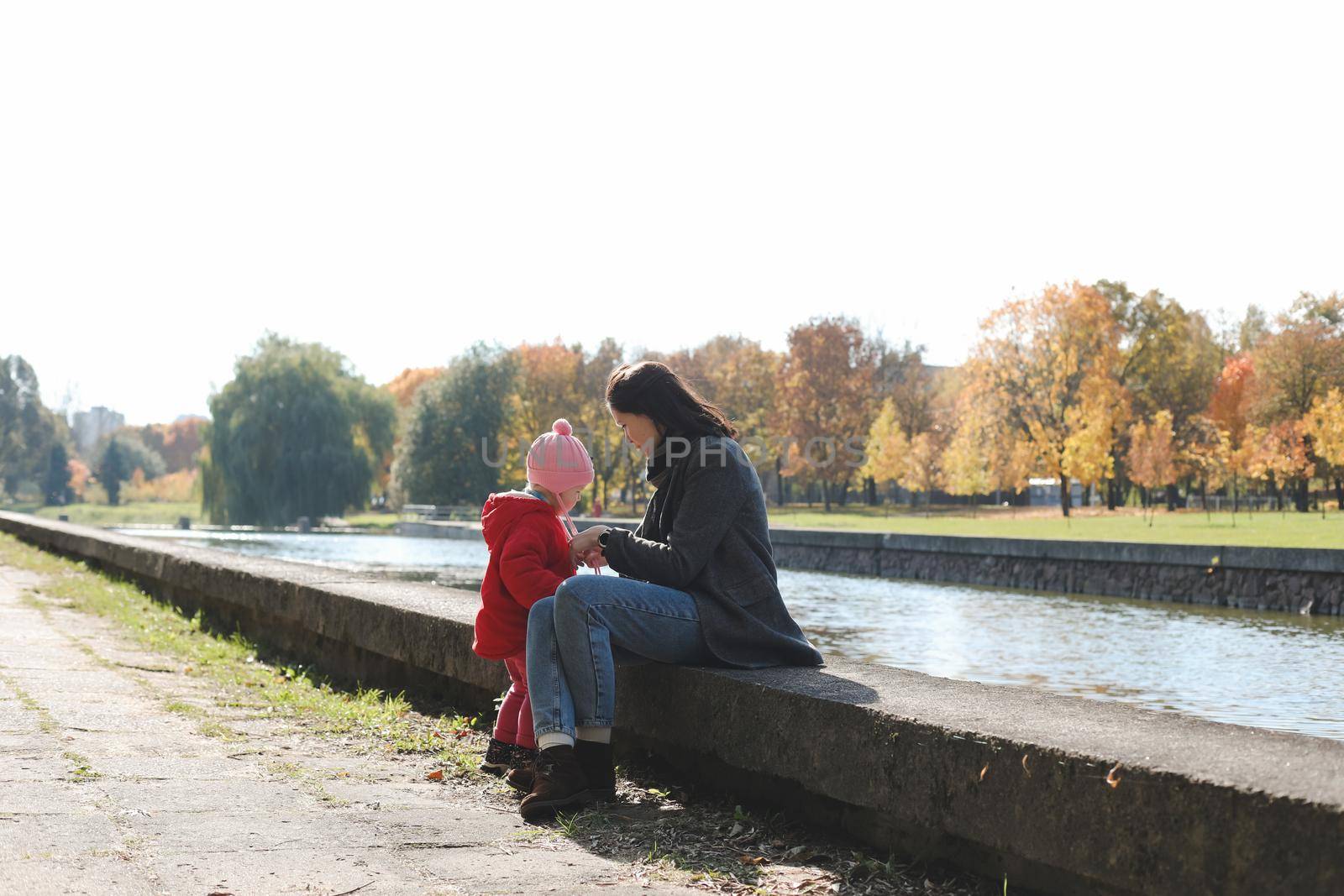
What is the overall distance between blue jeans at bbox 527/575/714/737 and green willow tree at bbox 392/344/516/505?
5466 centimetres

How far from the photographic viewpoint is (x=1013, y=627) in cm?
1798

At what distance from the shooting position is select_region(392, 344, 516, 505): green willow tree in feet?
191

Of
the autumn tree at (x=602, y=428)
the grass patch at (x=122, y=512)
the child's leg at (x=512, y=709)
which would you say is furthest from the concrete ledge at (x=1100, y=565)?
the grass patch at (x=122, y=512)

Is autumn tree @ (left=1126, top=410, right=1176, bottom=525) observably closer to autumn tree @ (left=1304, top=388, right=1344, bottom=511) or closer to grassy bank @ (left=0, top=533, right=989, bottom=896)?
autumn tree @ (left=1304, top=388, right=1344, bottom=511)

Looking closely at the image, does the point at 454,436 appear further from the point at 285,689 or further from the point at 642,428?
the point at 642,428

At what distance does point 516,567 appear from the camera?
161 inches

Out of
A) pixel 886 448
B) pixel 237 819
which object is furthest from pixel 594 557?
pixel 886 448

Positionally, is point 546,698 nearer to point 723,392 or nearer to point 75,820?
point 75,820

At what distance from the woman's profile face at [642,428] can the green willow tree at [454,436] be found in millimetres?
54482

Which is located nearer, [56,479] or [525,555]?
[525,555]

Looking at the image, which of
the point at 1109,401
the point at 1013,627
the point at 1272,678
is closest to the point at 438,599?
the point at 1272,678

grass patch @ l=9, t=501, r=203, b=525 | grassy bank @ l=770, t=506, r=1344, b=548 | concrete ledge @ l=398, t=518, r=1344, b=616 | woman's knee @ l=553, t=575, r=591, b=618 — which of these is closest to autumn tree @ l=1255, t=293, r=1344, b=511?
grassy bank @ l=770, t=506, r=1344, b=548

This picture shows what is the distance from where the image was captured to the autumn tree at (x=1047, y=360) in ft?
144

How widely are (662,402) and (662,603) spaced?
0.62 meters
